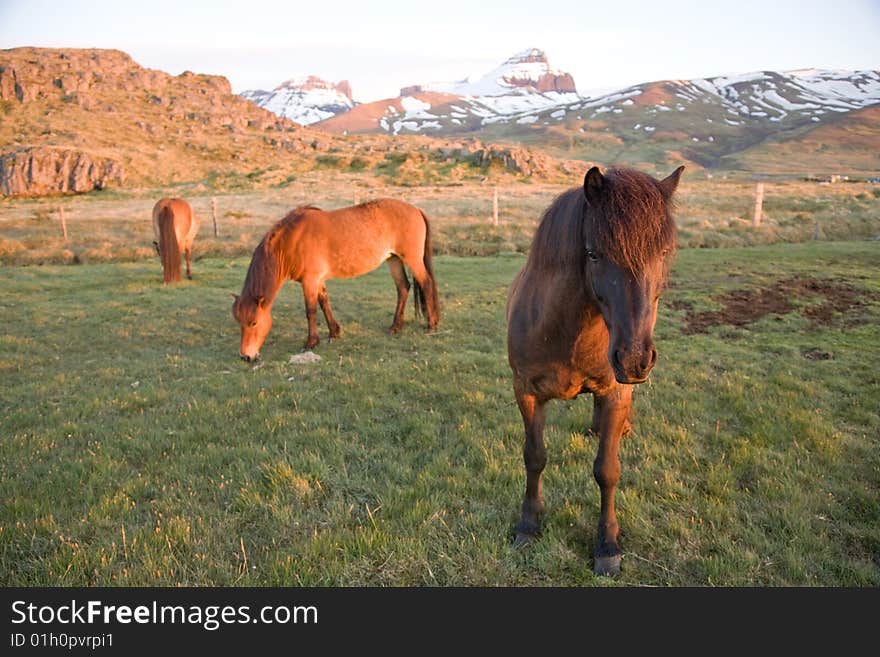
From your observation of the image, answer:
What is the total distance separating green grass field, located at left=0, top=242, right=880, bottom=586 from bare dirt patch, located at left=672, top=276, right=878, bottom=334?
0.25m

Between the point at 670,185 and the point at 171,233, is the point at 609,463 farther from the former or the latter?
the point at 171,233

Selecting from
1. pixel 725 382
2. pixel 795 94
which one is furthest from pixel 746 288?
pixel 795 94

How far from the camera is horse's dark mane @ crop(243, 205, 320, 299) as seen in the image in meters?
7.59

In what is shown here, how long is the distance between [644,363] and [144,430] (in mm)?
4919

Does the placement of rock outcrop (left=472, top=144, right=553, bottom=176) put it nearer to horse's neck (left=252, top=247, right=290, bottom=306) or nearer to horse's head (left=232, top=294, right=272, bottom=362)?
horse's neck (left=252, top=247, right=290, bottom=306)

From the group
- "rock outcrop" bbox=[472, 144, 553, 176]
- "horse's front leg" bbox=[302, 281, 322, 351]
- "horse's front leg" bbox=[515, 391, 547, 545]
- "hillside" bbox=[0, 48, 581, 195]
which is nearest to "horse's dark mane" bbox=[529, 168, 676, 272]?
"horse's front leg" bbox=[515, 391, 547, 545]

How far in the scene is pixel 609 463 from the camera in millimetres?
3074

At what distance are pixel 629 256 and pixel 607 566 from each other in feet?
6.30

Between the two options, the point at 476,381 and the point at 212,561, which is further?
the point at 476,381

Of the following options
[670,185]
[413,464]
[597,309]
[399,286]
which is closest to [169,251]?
[399,286]

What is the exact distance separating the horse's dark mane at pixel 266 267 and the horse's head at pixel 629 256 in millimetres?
6268

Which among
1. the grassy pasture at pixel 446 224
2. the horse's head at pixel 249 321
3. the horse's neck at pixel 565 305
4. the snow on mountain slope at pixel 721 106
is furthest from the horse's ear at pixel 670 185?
the snow on mountain slope at pixel 721 106

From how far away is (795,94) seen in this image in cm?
18438

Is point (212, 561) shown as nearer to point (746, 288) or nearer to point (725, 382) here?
point (725, 382)
